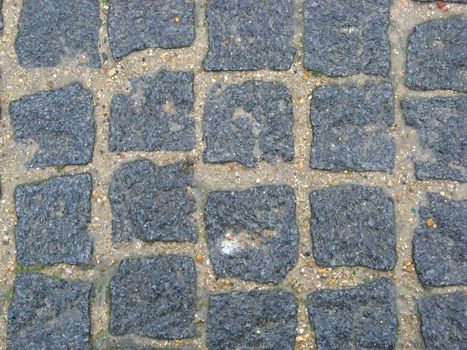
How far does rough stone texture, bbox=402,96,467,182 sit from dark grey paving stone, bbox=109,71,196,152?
0.86m

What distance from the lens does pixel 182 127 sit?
7.95 feet

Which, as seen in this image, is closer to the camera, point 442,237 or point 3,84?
point 442,237

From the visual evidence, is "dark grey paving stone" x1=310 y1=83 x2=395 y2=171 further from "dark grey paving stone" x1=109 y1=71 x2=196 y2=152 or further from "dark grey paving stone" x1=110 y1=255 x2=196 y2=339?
"dark grey paving stone" x1=110 y1=255 x2=196 y2=339

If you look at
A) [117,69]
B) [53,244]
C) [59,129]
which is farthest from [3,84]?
[53,244]

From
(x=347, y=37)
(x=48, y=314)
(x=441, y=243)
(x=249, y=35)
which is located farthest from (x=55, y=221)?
(x=441, y=243)

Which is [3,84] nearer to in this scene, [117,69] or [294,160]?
[117,69]

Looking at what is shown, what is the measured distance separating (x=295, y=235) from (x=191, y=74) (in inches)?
29.7

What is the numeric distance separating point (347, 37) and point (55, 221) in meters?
1.36

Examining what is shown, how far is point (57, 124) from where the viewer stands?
2.45 m

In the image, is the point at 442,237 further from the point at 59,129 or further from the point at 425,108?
the point at 59,129

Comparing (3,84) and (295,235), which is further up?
(3,84)

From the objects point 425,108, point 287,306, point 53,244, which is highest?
point 425,108

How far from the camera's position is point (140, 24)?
251 centimetres

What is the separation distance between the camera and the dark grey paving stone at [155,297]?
2.30 m
